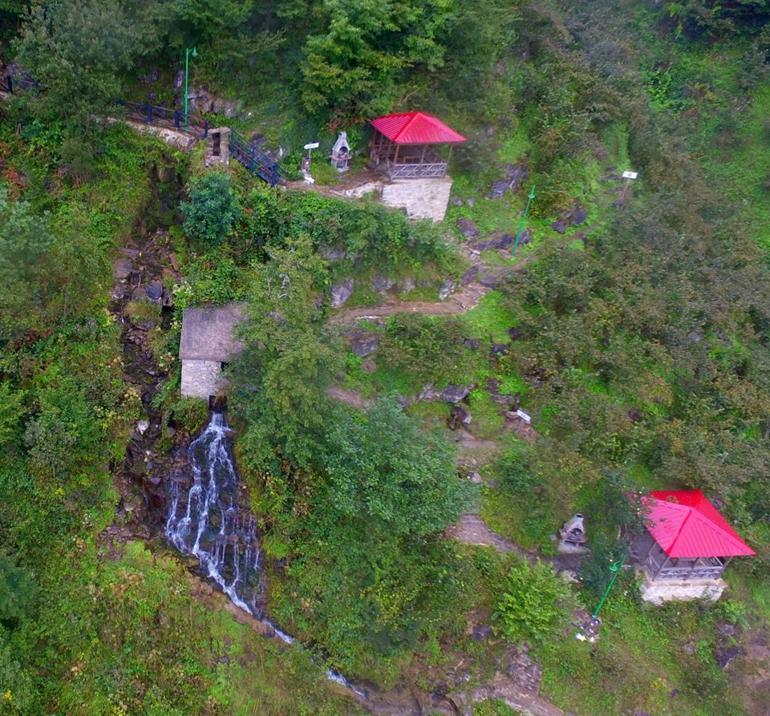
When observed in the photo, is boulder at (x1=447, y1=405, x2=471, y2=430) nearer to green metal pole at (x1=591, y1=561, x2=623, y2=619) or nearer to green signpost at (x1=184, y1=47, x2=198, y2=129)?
green metal pole at (x1=591, y1=561, x2=623, y2=619)

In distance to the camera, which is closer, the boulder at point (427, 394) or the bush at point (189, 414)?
the bush at point (189, 414)

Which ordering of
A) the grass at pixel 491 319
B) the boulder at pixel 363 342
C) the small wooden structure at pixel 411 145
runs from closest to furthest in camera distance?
the boulder at pixel 363 342
the small wooden structure at pixel 411 145
the grass at pixel 491 319

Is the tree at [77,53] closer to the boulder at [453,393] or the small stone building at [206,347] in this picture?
the small stone building at [206,347]

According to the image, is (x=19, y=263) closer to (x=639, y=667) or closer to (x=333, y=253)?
(x=333, y=253)

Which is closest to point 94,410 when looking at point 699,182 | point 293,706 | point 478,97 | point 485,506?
point 293,706

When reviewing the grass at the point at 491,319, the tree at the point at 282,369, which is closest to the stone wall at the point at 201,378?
the tree at the point at 282,369

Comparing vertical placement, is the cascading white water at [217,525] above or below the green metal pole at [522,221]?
below

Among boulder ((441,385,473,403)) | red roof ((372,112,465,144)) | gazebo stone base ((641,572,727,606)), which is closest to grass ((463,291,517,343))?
boulder ((441,385,473,403))

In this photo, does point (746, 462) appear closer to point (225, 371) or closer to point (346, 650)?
point (346, 650)
